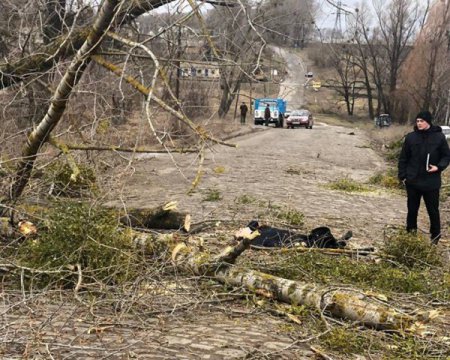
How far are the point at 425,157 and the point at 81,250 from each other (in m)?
4.80

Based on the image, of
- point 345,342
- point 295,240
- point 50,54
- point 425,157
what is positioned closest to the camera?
point 345,342

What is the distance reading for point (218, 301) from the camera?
18.4ft

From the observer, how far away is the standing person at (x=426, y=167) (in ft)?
27.3

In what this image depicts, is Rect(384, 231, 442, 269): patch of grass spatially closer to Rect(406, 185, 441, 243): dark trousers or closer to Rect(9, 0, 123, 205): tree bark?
Rect(406, 185, 441, 243): dark trousers

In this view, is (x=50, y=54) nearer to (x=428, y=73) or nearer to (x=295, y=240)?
(x=295, y=240)

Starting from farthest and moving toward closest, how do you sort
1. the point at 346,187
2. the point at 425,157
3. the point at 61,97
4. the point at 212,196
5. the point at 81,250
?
the point at 346,187 < the point at 212,196 < the point at 425,157 < the point at 61,97 < the point at 81,250

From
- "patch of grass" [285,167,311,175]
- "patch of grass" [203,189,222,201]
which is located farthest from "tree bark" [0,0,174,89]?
"patch of grass" [285,167,311,175]

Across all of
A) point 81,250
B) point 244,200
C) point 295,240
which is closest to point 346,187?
point 244,200

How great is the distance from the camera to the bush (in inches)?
229

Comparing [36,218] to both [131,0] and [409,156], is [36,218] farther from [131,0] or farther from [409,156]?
[409,156]

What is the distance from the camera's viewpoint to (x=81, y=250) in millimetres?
5902

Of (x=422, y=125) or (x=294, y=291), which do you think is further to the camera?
(x=422, y=125)

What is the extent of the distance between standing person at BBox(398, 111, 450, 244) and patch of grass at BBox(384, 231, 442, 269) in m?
1.04

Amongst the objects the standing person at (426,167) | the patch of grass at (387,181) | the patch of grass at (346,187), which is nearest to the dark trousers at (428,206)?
the standing person at (426,167)
